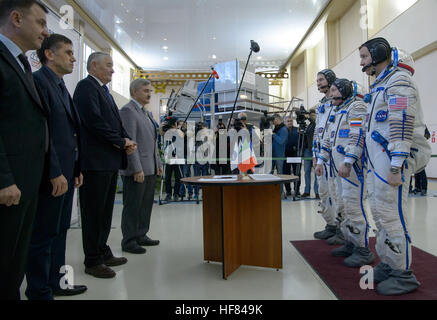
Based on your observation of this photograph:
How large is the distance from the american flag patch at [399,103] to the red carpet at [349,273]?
111 centimetres

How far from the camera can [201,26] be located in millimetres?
10805

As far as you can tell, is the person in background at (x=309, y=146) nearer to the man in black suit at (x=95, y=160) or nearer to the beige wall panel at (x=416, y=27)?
the beige wall panel at (x=416, y=27)

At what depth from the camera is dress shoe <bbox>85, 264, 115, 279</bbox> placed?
6.81 feet

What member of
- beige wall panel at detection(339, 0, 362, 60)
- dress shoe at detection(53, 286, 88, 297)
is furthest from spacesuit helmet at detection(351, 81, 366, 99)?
beige wall panel at detection(339, 0, 362, 60)

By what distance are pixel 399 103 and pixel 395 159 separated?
0.34 metres

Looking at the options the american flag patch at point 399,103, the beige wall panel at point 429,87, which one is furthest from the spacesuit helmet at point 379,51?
the beige wall panel at point 429,87

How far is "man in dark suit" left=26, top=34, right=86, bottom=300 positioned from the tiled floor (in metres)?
0.28

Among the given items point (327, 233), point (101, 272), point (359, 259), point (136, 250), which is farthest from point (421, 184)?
point (101, 272)

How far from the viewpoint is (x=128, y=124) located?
2.64 metres

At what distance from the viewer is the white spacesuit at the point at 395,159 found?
1.67 metres

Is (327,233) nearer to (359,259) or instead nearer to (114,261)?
(359,259)

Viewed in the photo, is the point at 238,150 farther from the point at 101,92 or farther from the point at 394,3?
the point at 394,3

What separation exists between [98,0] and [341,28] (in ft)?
27.5

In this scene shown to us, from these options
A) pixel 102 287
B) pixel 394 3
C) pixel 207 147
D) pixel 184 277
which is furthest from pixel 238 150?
pixel 394 3
